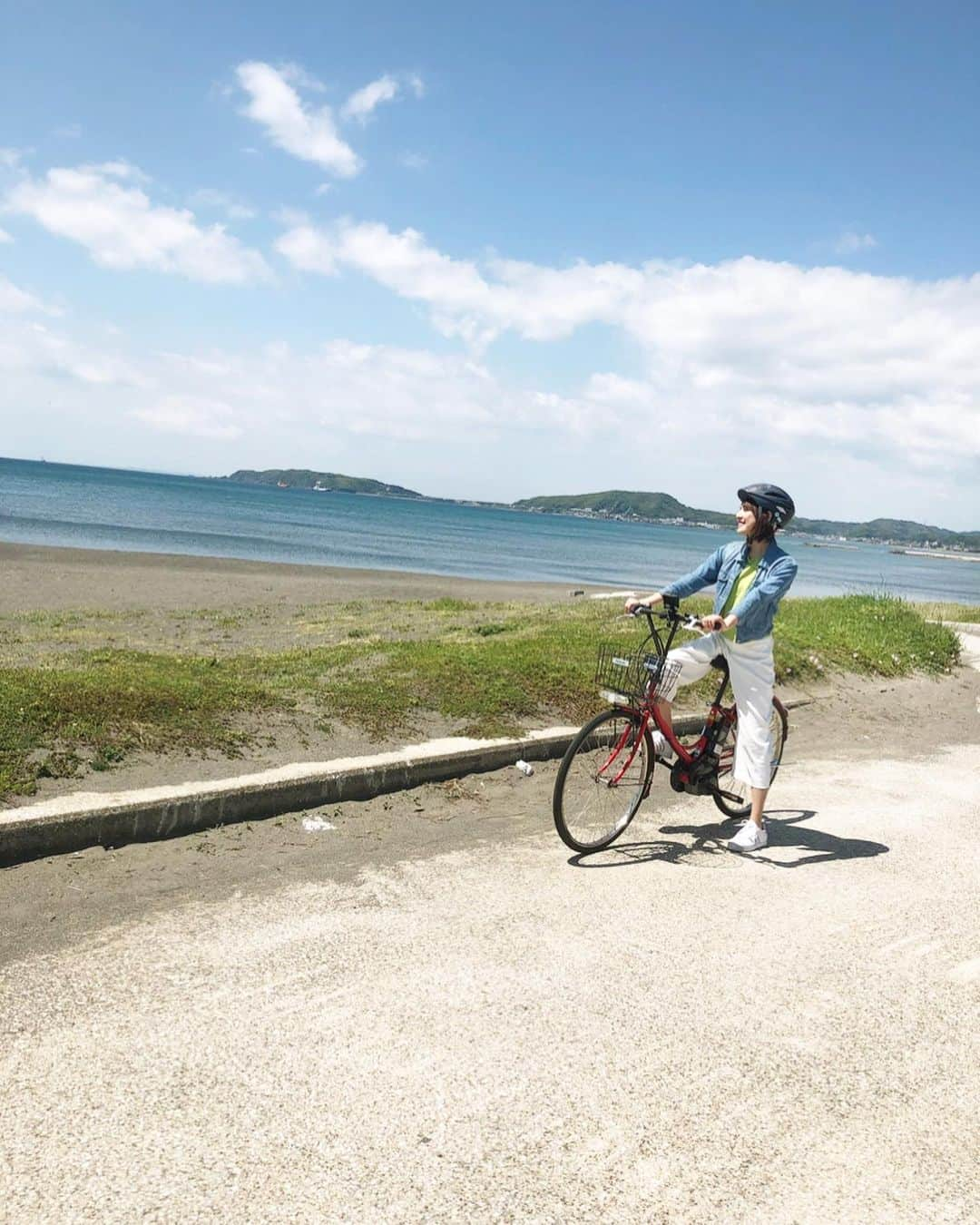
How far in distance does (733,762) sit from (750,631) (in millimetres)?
980

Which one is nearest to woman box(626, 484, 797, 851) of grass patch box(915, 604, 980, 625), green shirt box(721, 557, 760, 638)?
green shirt box(721, 557, 760, 638)

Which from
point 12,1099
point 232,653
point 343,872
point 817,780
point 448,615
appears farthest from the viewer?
point 448,615

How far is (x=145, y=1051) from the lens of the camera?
10.7 feet

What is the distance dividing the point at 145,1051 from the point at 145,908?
1260mm

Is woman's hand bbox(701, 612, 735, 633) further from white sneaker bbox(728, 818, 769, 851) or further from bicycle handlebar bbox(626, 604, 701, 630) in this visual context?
white sneaker bbox(728, 818, 769, 851)

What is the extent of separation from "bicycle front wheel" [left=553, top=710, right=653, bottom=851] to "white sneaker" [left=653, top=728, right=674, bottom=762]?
4 cm

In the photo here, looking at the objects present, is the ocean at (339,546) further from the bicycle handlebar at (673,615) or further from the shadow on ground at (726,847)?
the bicycle handlebar at (673,615)

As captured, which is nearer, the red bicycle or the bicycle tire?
the red bicycle

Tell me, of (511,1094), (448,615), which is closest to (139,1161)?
(511,1094)

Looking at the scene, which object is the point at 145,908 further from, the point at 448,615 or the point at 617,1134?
the point at 448,615

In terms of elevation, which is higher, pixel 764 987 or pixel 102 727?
pixel 102 727

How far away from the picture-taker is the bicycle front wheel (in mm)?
5570

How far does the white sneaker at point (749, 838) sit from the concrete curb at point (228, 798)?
77.9 inches

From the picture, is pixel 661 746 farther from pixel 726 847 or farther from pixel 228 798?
pixel 228 798
